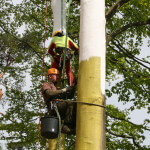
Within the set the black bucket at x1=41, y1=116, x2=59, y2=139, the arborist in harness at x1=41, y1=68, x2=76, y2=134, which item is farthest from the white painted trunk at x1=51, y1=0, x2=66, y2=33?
the black bucket at x1=41, y1=116, x2=59, y2=139

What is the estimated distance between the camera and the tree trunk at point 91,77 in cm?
339

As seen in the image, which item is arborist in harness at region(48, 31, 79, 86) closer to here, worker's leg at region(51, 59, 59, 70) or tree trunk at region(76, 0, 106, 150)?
worker's leg at region(51, 59, 59, 70)

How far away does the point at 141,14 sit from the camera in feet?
38.7

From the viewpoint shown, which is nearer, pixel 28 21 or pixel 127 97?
pixel 127 97

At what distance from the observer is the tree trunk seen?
3387 millimetres

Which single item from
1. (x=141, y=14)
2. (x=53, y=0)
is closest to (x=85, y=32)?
(x=53, y=0)

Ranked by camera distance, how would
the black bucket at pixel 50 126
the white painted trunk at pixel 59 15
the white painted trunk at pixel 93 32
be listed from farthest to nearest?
1. the white painted trunk at pixel 59 15
2. the black bucket at pixel 50 126
3. the white painted trunk at pixel 93 32

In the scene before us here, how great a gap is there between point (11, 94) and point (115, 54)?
473 cm

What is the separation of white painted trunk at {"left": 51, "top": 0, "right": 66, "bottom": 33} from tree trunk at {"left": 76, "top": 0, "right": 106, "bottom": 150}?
9.77ft

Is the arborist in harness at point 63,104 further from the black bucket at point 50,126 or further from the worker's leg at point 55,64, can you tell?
the worker's leg at point 55,64

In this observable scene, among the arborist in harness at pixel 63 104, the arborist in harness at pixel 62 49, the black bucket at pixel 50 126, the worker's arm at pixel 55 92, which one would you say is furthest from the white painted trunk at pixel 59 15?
the black bucket at pixel 50 126

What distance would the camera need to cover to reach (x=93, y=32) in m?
3.70

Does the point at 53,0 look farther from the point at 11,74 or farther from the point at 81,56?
the point at 11,74

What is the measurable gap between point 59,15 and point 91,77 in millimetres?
3696
